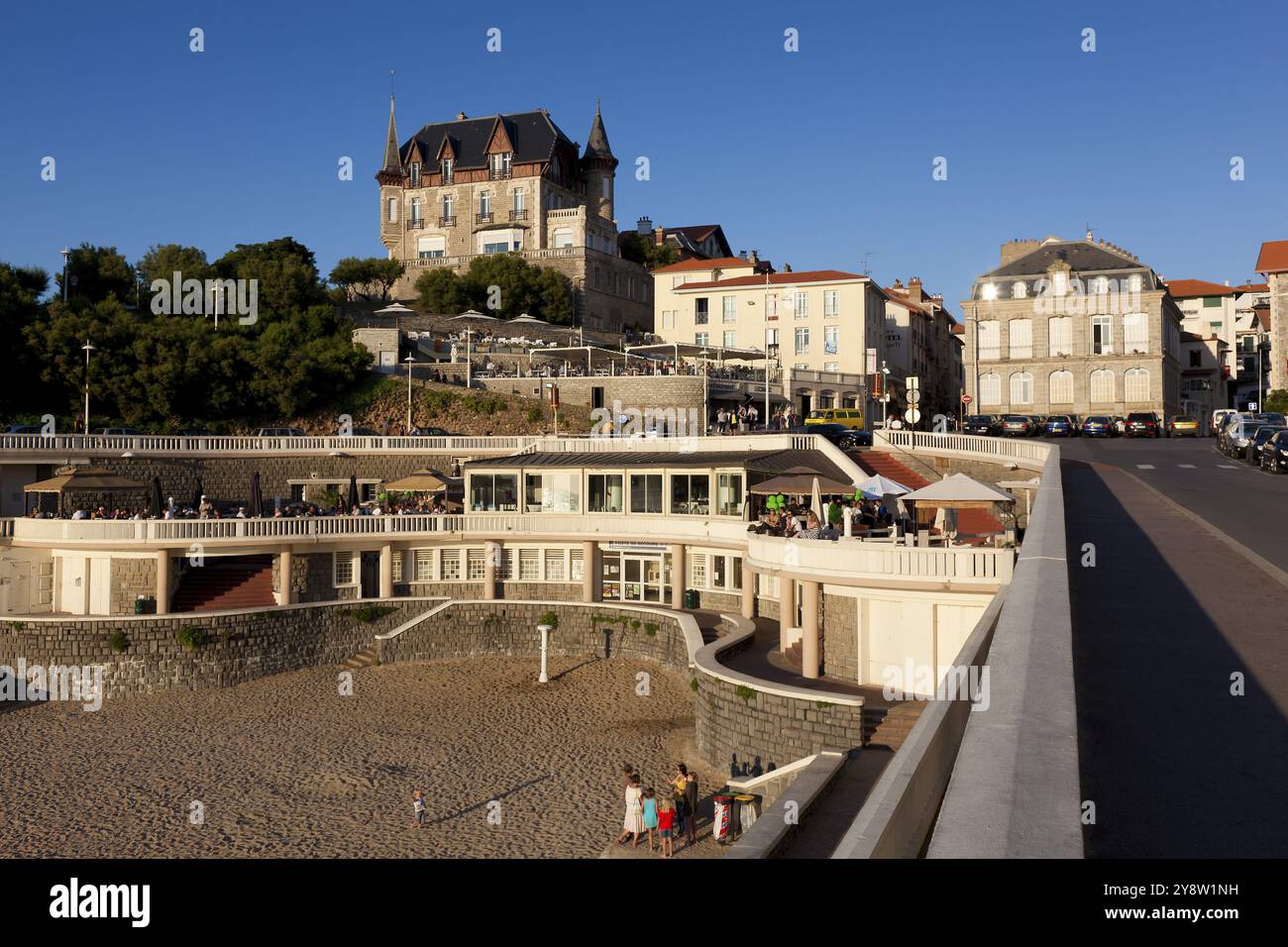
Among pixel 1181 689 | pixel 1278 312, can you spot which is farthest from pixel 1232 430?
pixel 1278 312

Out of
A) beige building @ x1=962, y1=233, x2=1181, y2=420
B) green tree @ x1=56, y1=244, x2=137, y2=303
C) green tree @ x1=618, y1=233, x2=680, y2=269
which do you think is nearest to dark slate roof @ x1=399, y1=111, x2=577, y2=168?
green tree @ x1=618, y1=233, x2=680, y2=269

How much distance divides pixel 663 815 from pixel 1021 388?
70237mm

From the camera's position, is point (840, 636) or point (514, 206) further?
point (514, 206)

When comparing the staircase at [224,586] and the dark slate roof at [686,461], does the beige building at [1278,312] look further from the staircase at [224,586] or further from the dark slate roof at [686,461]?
the staircase at [224,586]

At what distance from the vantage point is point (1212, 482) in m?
31.3

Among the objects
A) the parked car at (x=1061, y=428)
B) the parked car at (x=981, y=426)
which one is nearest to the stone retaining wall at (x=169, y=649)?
the parked car at (x=981, y=426)

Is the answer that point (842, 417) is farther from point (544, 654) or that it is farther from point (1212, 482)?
point (544, 654)

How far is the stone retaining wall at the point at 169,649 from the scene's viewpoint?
109 ft

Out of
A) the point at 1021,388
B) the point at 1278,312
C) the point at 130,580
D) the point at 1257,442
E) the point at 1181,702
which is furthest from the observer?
the point at 1278,312

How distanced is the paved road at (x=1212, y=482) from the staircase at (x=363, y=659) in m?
27.2

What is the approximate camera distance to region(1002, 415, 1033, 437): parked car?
59.4m

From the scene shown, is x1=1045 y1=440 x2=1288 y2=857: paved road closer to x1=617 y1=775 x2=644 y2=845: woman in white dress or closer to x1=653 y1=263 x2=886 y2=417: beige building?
x1=617 y1=775 x2=644 y2=845: woman in white dress

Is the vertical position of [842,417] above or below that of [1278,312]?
below
